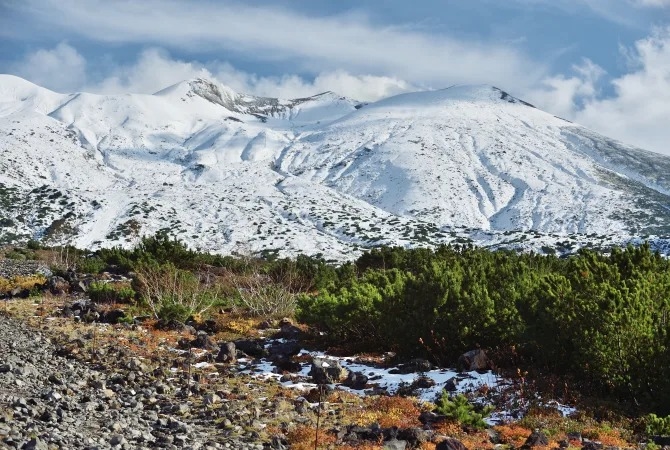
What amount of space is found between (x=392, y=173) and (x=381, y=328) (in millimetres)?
147101

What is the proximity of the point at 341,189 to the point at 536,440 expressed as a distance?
148 meters

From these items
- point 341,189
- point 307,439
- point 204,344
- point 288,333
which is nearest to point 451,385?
point 307,439

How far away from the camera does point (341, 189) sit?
513 feet

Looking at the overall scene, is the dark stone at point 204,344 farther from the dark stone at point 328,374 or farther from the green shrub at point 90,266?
the green shrub at point 90,266

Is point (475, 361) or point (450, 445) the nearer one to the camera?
point (450, 445)

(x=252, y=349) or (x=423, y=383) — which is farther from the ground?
(x=423, y=383)

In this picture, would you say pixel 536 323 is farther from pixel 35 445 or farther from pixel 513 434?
pixel 35 445

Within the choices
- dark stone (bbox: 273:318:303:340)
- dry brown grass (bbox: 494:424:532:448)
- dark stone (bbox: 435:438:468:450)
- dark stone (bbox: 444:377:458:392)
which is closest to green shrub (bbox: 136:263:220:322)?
dark stone (bbox: 273:318:303:340)

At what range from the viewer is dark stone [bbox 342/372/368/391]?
515 inches

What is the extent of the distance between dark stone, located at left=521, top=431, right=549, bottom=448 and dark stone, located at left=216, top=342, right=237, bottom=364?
8.18m

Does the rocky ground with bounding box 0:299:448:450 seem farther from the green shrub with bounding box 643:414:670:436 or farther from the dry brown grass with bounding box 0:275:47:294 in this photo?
the dry brown grass with bounding box 0:275:47:294

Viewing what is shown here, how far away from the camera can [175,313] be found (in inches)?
843

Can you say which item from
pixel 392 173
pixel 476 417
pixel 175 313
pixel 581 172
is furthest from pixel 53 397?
pixel 581 172

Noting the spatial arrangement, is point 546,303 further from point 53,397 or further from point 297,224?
point 297,224
